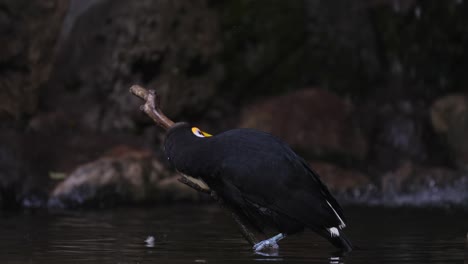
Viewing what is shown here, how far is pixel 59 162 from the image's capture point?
1686 centimetres

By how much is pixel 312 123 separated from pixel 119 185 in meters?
5.16

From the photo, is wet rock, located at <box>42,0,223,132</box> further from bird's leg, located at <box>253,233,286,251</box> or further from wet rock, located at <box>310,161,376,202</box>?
bird's leg, located at <box>253,233,286,251</box>

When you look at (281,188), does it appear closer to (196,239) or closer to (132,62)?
(196,239)

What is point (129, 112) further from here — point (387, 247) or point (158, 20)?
point (387, 247)

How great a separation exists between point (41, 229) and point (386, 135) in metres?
10.8

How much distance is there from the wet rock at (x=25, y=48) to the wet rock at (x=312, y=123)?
405 cm

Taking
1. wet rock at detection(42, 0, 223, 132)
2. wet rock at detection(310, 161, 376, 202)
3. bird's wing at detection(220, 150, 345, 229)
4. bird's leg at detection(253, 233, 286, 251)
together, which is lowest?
bird's leg at detection(253, 233, 286, 251)

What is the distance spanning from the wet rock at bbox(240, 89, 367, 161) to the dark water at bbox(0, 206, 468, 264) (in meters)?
4.93

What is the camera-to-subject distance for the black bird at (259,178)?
24.8 feet

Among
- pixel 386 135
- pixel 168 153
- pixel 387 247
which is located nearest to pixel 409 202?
pixel 386 135

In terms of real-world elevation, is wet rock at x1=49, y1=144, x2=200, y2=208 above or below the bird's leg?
above

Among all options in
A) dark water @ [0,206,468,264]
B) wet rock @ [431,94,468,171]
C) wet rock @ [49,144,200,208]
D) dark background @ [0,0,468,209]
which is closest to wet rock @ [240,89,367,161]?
dark background @ [0,0,468,209]

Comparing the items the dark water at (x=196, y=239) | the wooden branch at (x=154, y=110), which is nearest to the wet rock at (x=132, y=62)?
the dark water at (x=196, y=239)

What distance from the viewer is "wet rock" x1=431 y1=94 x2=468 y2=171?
63.0 ft
